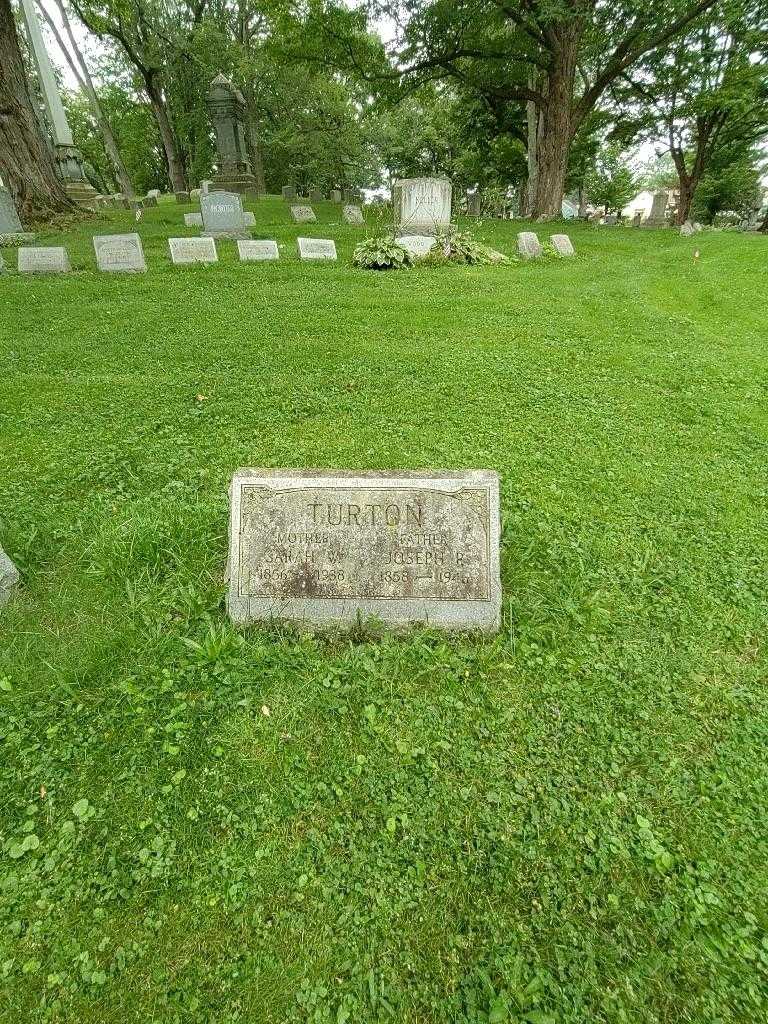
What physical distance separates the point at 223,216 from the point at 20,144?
20.7 ft

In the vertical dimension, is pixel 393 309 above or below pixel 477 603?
above

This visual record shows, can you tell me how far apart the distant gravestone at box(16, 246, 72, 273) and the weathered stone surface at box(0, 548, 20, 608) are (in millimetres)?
10381

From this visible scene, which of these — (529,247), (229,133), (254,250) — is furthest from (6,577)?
(229,133)

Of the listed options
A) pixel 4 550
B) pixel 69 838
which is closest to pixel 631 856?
pixel 69 838

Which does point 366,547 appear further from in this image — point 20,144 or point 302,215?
point 302,215

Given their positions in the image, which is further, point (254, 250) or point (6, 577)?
point (254, 250)

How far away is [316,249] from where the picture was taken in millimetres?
11930

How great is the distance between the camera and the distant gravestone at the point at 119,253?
10.7 metres

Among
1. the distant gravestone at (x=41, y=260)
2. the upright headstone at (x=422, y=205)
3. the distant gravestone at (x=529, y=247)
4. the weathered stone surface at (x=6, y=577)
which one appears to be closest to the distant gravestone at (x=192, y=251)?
the distant gravestone at (x=41, y=260)

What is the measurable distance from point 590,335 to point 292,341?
425 cm

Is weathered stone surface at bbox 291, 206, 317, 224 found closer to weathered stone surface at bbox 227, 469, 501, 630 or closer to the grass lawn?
the grass lawn

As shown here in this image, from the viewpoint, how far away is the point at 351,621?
9.77 ft

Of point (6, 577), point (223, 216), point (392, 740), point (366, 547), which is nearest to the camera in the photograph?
point (392, 740)

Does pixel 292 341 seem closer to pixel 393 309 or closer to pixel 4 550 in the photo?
pixel 393 309
